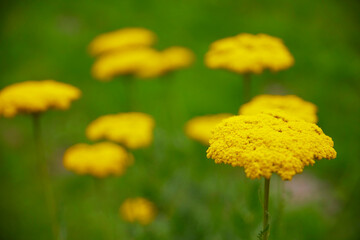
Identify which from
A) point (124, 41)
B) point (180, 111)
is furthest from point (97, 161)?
point (180, 111)

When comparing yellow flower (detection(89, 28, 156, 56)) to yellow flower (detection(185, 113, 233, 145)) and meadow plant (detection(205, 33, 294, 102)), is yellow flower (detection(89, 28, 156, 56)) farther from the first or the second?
meadow plant (detection(205, 33, 294, 102))

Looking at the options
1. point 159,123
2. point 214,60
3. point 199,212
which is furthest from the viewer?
point 159,123

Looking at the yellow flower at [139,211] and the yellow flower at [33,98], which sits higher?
the yellow flower at [33,98]

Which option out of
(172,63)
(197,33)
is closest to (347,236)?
(172,63)

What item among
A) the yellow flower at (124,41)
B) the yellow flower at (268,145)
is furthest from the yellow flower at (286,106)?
the yellow flower at (124,41)

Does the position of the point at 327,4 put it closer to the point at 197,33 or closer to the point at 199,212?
the point at 197,33

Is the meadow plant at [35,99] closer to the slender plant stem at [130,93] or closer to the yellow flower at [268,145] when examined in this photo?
the yellow flower at [268,145]

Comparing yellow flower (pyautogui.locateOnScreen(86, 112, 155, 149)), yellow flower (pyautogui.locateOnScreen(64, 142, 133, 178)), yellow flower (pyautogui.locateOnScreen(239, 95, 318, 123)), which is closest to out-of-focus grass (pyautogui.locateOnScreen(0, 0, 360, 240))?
yellow flower (pyautogui.locateOnScreen(64, 142, 133, 178))
